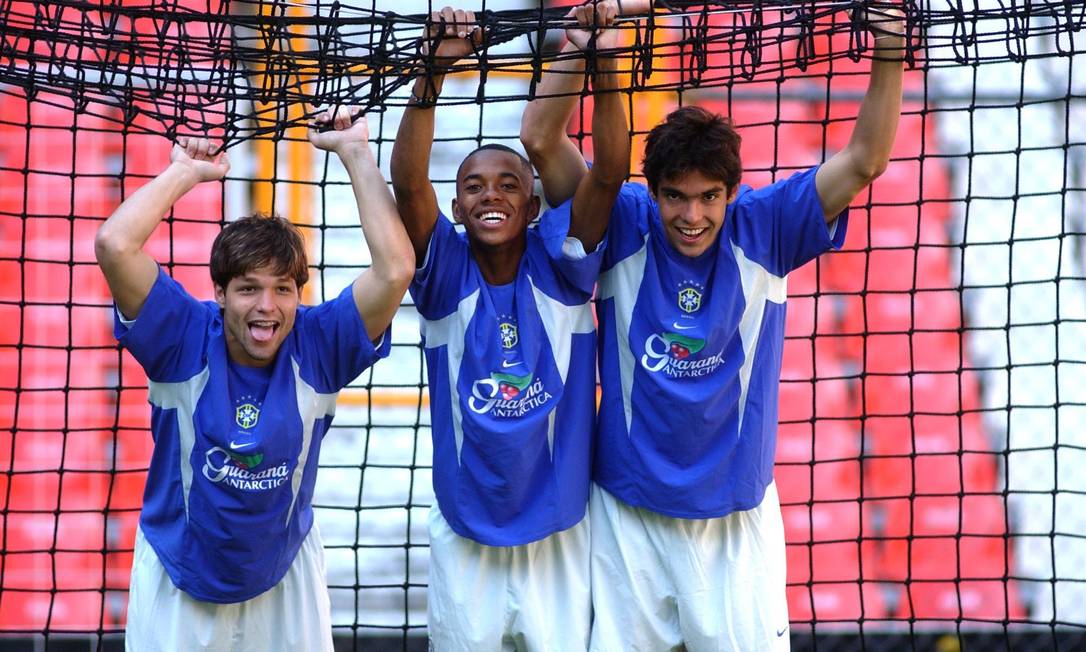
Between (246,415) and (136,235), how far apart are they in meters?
0.32

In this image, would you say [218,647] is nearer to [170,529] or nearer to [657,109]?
[170,529]

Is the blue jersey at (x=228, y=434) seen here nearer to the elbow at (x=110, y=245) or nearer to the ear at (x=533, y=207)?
the elbow at (x=110, y=245)

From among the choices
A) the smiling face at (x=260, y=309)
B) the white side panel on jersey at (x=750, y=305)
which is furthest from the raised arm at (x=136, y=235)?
the white side panel on jersey at (x=750, y=305)

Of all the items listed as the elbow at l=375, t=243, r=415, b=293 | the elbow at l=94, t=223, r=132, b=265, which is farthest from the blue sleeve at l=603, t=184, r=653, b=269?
the elbow at l=94, t=223, r=132, b=265

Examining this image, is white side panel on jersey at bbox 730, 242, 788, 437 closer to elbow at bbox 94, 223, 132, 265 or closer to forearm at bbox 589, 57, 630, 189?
forearm at bbox 589, 57, 630, 189

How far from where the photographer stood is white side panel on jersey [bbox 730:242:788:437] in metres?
2.21

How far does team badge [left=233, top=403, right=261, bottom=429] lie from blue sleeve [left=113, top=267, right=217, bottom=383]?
94 mm

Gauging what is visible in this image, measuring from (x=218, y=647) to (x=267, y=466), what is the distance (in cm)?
32

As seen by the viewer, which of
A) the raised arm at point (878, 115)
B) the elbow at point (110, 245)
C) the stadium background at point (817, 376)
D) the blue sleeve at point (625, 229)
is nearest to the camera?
the elbow at point (110, 245)

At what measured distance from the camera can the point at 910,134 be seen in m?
4.40

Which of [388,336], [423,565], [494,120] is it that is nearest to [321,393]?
[388,336]

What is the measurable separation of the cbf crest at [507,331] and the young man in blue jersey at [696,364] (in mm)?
169

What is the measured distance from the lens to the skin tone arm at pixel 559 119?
2078 millimetres

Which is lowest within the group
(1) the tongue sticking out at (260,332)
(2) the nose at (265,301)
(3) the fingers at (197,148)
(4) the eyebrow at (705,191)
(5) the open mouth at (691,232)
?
(1) the tongue sticking out at (260,332)
